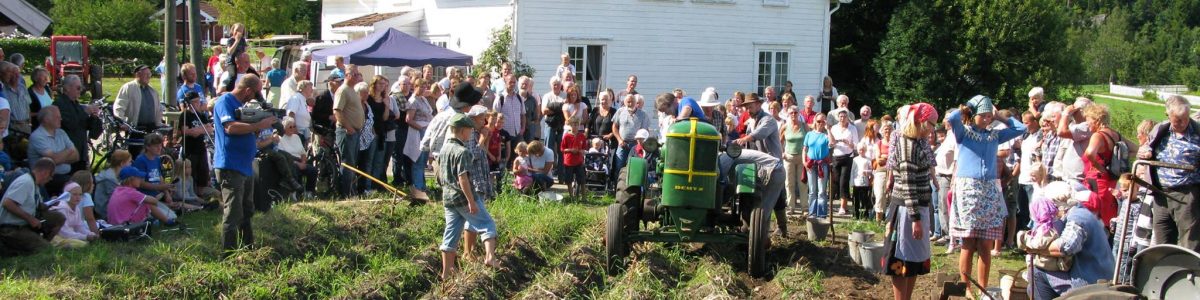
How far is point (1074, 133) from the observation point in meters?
10.2

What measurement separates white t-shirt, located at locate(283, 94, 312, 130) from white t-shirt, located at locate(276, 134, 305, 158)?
1.00 m

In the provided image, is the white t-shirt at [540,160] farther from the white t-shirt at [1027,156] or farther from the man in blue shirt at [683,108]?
the white t-shirt at [1027,156]

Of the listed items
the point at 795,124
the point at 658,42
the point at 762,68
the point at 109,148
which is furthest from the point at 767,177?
the point at 762,68

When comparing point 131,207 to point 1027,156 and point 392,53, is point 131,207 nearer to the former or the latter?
point 1027,156

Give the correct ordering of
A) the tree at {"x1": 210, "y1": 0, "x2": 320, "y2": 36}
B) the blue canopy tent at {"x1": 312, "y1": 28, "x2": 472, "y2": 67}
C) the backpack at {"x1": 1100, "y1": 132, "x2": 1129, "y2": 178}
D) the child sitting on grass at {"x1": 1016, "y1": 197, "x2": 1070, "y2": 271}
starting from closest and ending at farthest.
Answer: the child sitting on grass at {"x1": 1016, "y1": 197, "x2": 1070, "y2": 271} → the backpack at {"x1": 1100, "y1": 132, "x2": 1129, "y2": 178} → the blue canopy tent at {"x1": 312, "y1": 28, "x2": 472, "y2": 67} → the tree at {"x1": 210, "y1": 0, "x2": 320, "y2": 36}

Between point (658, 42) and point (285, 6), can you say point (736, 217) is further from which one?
point (285, 6)

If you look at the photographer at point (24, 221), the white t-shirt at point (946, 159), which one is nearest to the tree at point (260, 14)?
the photographer at point (24, 221)

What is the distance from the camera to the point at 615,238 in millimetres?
9773

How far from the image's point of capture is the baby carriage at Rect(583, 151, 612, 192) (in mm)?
14789

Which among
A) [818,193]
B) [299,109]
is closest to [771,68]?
[818,193]

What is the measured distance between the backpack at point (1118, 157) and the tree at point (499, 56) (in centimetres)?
1330

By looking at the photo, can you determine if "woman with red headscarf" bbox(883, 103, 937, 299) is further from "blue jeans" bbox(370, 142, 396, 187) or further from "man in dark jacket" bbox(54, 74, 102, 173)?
"man in dark jacket" bbox(54, 74, 102, 173)

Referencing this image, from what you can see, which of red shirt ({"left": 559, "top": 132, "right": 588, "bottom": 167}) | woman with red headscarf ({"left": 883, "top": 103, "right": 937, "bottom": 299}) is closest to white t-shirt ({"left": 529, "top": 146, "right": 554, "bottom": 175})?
red shirt ({"left": 559, "top": 132, "right": 588, "bottom": 167})

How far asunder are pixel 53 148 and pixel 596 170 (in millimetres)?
6263
